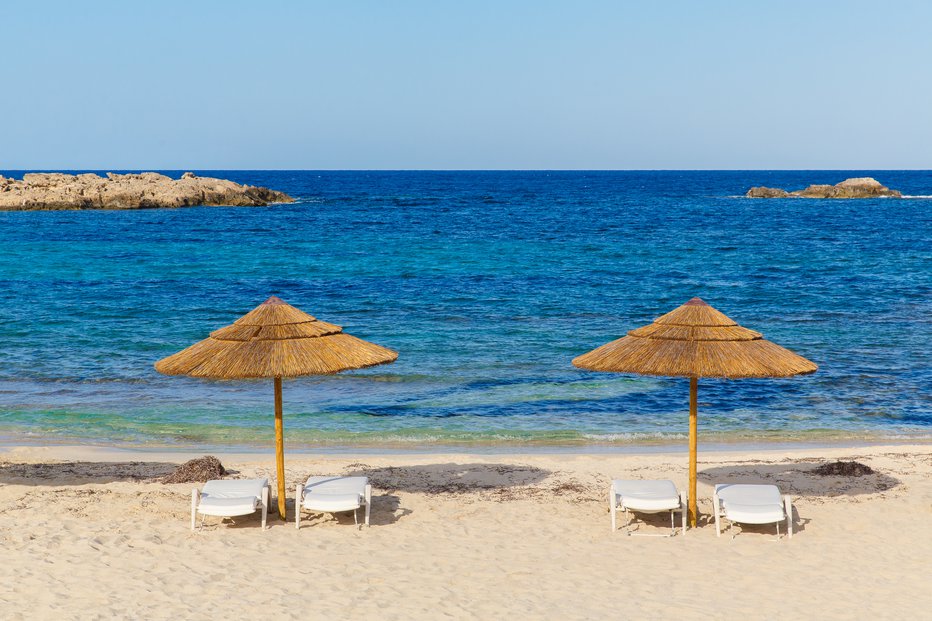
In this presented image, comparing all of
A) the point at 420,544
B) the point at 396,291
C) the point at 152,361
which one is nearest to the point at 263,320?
the point at 420,544

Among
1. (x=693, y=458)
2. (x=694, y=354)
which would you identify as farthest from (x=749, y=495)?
(x=694, y=354)

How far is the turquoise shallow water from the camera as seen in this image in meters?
14.5

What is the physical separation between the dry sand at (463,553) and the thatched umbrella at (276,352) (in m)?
1.48

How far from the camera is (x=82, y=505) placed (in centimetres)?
978

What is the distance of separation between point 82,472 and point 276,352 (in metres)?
4.32

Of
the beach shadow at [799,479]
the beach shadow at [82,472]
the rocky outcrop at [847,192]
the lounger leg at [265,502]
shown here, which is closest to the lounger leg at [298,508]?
the lounger leg at [265,502]

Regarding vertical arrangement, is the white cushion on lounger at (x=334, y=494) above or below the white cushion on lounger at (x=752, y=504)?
above

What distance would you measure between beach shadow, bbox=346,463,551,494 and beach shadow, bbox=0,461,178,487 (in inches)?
101

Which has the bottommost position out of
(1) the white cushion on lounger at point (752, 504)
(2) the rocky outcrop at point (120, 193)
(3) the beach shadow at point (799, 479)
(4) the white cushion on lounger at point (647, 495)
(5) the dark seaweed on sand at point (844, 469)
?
(3) the beach shadow at point (799, 479)

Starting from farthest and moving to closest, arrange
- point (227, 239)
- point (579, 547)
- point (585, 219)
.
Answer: point (585, 219) < point (227, 239) < point (579, 547)

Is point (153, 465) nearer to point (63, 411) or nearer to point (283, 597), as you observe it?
point (63, 411)

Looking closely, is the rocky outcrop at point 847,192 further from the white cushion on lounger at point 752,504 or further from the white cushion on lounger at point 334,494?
the white cushion on lounger at point 334,494

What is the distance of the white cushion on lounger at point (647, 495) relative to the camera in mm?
9125

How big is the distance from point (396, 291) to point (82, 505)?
1975 cm
